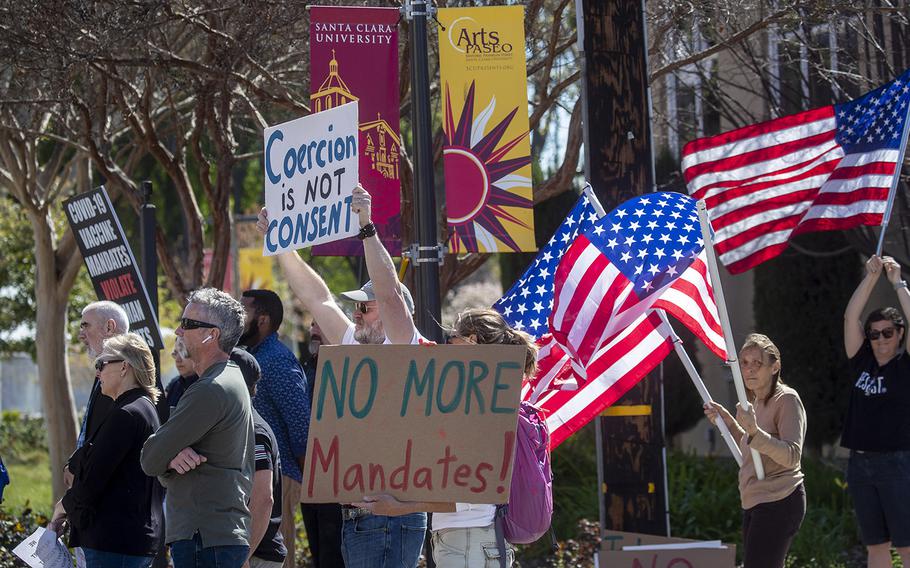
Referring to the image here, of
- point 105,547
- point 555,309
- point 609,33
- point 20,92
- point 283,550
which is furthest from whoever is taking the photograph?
point 20,92

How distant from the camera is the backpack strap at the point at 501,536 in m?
4.97

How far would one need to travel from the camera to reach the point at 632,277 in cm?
657

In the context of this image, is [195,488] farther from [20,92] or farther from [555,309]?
[20,92]

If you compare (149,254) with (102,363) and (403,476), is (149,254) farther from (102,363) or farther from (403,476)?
(403,476)

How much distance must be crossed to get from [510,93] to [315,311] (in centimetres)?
238

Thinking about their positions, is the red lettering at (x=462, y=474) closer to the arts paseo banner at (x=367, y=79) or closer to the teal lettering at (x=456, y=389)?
the teal lettering at (x=456, y=389)

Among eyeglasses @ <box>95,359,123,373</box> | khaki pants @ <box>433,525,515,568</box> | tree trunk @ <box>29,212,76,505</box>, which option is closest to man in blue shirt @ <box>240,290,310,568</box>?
eyeglasses @ <box>95,359,123,373</box>

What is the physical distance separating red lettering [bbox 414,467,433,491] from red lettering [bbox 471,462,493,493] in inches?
6.7

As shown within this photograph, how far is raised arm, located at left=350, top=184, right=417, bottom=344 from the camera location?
5.09 metres

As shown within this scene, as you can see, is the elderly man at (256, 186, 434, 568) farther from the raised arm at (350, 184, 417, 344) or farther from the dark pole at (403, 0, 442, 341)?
the dark pole at (403, 0, 442, 341)

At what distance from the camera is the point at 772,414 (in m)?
6.59

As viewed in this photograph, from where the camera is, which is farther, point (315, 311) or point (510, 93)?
point (510, 93)

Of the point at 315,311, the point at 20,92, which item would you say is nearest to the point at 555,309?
the point at 315,311

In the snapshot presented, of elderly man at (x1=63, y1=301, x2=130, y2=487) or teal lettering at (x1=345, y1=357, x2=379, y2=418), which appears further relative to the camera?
elderly man at (x1=63, y1=301, x2=130, y2=487)
